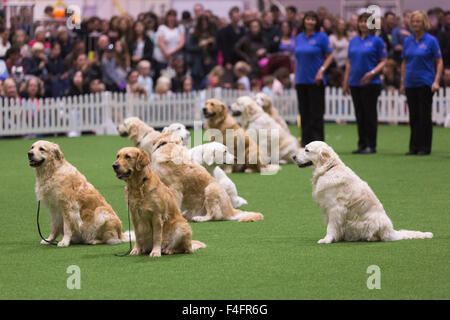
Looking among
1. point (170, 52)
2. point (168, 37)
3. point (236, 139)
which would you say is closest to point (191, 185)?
point (236, 139)

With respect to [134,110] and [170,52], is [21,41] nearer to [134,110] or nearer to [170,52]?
[134,110]

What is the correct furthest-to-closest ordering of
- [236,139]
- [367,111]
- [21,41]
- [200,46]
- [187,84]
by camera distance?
[200,46] → [187,84] → [21,41] → [367,111] → [236,139]

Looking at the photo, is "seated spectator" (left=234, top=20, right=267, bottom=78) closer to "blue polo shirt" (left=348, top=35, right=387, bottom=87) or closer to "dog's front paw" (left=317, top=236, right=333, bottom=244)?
"blue polo shirt" (left=348, top=35, right=387, bottom=87)

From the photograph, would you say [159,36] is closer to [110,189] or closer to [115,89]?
[115,89]

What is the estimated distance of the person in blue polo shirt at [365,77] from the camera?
1438 centimetres

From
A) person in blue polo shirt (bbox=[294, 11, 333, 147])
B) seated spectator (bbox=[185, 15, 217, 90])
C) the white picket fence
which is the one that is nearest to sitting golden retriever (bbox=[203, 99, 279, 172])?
person in blue polo shirt (bbox=[294, 11, 333, 147])

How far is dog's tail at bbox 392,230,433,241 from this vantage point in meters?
7.76

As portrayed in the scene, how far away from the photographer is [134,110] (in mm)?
18891

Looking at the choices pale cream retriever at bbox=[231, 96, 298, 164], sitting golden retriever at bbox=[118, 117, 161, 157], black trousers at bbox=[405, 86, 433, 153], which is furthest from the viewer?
→ black trousers at bbox=[405, 86, 433, 153]

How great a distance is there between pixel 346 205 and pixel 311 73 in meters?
7.58

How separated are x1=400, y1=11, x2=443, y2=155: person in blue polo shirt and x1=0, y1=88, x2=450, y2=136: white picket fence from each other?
4700mm

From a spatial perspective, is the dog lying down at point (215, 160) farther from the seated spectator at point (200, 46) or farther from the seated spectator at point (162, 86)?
the seated spectator at point (200, 46)

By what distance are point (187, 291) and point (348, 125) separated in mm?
14627

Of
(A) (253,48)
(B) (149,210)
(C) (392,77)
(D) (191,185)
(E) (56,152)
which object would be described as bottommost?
(D) (191,185)
